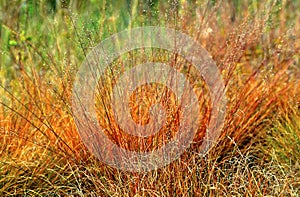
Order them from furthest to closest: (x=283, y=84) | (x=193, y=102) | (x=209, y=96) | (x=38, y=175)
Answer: (x=283, y=84), (x=209, y=96), (x=193, y=102), (x=38, y=175)

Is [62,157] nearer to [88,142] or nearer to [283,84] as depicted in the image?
[88,142]

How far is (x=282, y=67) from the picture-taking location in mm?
4418

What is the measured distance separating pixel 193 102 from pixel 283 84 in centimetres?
113

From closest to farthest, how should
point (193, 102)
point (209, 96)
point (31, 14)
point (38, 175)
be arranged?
point (38, 175)
point (193, 102)
point (209, 96)
point (31, 14)

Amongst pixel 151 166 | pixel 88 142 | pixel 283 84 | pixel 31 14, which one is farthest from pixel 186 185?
pixel 31 14

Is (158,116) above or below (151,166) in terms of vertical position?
above

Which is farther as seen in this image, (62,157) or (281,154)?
(281,154)

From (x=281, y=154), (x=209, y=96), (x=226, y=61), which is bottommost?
(x=281, y=154)

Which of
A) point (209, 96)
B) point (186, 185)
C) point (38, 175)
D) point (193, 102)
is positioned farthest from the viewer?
point (209, 96)

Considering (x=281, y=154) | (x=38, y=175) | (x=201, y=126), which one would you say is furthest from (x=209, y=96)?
(x=38, y=175)

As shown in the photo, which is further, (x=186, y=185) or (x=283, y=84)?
(x=283, y=84)

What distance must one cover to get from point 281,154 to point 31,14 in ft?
9.65

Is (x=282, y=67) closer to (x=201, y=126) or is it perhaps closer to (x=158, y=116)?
(x=201, y=126)

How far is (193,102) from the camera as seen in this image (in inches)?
137
